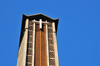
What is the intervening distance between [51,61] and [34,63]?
3.12 m

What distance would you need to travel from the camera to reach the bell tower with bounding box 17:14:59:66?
32938 mm

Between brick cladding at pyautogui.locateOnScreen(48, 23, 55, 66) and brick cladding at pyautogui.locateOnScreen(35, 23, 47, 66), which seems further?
brick cladding at pyautogui.locateOnScreen(48, 23, 55, 66)

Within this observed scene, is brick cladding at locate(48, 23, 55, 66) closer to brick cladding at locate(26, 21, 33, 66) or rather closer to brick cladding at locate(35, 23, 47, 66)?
brick cladding at locate(35, 23, 47, 66)

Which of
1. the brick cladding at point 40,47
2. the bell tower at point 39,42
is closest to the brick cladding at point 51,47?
the bell tower at point 39,42

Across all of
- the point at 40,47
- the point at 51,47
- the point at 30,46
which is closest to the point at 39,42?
the point at 40,47

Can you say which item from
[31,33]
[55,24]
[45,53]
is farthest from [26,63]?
[55,24]

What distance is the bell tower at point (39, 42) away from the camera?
3294 centimetres

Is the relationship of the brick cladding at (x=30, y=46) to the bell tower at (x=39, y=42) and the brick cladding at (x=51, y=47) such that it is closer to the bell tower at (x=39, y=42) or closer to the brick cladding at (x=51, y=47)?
the bell tower at (x=39, y=42)

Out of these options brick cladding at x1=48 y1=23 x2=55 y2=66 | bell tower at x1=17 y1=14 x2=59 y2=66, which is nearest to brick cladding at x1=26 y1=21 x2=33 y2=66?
bell tower at x1=17 y1=14 x2=59 y2=66

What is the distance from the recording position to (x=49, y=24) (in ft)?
129

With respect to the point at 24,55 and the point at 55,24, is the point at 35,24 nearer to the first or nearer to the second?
the point at 55,24

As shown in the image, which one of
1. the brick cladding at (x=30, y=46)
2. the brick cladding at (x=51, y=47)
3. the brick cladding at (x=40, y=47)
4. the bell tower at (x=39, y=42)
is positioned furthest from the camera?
the brick cladding at (x=51, y=47)

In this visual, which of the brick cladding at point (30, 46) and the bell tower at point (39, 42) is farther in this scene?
the bell tower at point (39, 42)

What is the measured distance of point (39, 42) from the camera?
3544cm
